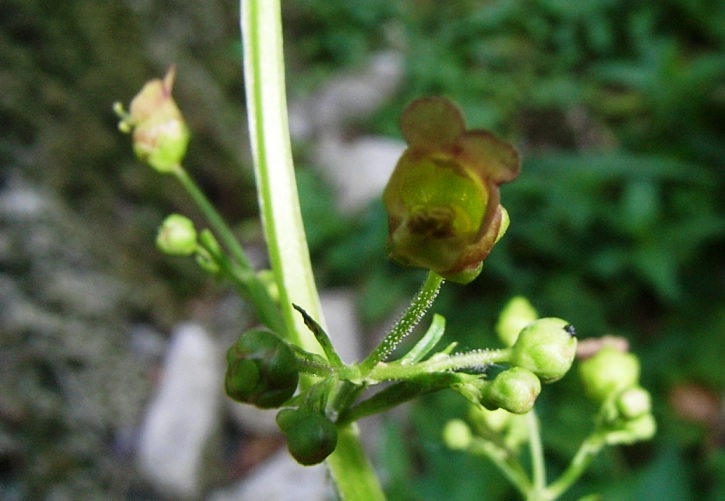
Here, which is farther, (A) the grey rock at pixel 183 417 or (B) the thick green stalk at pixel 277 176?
(A) the grey rock at pixel 183 417


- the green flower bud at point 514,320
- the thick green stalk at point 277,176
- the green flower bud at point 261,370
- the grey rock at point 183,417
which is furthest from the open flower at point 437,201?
the grey rock at point 183,417

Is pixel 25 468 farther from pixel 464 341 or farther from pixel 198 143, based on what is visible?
pixel 198 143

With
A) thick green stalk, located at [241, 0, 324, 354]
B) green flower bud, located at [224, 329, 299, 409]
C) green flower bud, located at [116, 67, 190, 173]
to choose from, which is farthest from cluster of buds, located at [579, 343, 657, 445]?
green flower bud, located at [116, 67, 190, 173]

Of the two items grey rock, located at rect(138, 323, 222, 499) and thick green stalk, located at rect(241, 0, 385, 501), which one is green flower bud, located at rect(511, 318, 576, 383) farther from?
grey rock, located at rect(138, 323, 222, 499)

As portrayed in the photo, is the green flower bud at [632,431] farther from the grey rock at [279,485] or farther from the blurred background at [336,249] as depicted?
the grey rock at [279,485]

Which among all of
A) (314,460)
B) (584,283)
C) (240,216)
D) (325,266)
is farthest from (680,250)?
(314,460)
